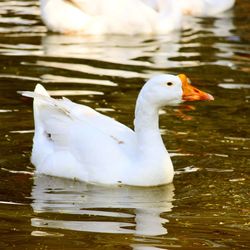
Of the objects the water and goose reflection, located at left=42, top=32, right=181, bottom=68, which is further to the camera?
goose reflection, located at left=42, top=32, right=181, bottom=68

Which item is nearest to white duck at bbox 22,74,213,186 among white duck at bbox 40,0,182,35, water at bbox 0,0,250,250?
water at bbox 0,0,250,250

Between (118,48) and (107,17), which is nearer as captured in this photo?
(118,48)

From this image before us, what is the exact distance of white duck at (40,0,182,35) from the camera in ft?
53.1

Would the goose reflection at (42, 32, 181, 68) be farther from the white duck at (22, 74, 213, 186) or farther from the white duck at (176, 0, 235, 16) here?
the white duck at (22, 74, 213, 186)

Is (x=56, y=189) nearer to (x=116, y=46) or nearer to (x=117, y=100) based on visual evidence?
(x=117, y=100)

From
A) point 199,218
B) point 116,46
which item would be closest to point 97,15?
point 116,46

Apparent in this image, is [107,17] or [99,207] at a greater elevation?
[99,207]

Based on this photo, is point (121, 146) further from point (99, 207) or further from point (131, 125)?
point (131, 125)

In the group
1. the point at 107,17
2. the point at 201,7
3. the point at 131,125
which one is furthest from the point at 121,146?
the point at 201,7

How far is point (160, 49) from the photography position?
15.1 meters

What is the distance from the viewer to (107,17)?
53.9ft

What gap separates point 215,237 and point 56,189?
1.84m

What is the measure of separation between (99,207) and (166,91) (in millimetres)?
1262

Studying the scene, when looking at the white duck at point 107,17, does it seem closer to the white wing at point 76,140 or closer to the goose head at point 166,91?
the white wing at point 76,140
